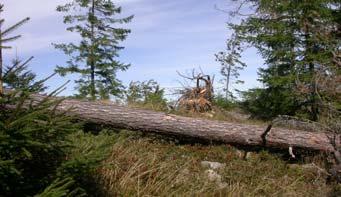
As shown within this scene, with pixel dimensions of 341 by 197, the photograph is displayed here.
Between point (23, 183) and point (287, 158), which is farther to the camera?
point (287, 158)

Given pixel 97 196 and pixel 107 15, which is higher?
pixel 107 15

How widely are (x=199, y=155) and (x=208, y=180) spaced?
121 centimetres

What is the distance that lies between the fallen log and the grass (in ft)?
0.66

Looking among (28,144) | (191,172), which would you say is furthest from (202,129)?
(28,144)

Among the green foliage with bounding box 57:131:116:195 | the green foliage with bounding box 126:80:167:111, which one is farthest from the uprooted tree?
the green foliage with bounding box 57:131:116:195

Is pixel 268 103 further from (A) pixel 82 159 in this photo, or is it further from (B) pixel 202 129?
(A) pixel 82 159

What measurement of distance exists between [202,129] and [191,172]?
1.33 metres

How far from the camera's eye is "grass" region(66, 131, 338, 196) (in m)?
7.44

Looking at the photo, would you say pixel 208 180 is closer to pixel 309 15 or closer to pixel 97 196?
pixel 97 196

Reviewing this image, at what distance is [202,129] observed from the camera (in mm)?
10031

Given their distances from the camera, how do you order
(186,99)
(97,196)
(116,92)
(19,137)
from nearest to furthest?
(19,137) < (97,196) < (186,99) < (116,92)

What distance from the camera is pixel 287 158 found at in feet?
33.7

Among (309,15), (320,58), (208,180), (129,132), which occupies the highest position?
(309,15)

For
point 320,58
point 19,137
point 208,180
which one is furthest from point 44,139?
point 320,58
